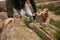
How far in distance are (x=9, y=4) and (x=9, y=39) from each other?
4.45 feet

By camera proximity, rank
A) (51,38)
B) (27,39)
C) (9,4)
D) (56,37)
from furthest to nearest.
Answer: (56,37) < (51,38) < (27,39) < (9,4)

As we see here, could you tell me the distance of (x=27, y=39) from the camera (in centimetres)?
444

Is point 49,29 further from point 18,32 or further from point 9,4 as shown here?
point 9,4

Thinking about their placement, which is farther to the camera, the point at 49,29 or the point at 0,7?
the point at 0,7

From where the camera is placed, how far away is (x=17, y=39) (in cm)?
418

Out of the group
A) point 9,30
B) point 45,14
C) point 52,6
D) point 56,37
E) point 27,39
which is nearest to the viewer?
point 9,30

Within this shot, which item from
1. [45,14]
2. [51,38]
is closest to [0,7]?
[45,14]

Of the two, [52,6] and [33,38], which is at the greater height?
[33,38]

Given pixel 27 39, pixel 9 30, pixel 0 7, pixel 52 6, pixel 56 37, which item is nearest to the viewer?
pixel 9 30

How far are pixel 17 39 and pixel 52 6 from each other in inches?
287

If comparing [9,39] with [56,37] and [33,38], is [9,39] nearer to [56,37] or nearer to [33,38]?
[33,38]

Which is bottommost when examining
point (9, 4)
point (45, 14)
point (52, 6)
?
point (52, 6)

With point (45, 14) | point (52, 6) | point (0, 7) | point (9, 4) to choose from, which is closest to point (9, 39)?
point (9, 4)

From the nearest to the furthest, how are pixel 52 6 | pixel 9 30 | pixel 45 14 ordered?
pixel 9 30 → pixel 45 14 → pixel 52 6
